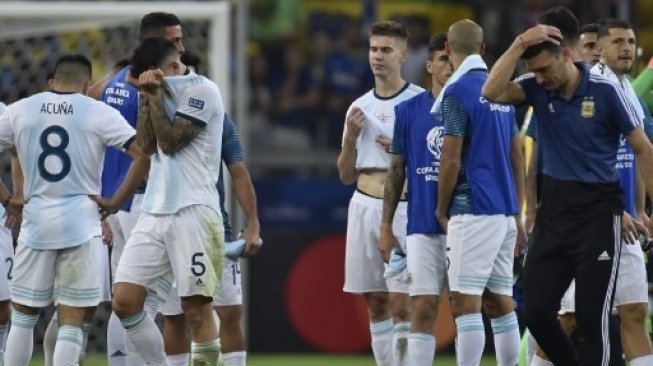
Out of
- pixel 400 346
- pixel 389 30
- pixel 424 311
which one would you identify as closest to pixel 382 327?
pixel 400 346

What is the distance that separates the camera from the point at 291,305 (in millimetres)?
16531

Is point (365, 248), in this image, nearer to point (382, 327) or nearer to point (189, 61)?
point (382, 327)

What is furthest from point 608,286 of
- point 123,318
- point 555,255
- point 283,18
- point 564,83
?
point 283,18

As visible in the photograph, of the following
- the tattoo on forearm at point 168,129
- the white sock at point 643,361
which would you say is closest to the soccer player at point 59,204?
the tattoo on forearm at point 168,129

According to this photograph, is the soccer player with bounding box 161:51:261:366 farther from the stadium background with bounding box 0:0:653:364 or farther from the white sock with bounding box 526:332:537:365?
the stadium background with bounding box 0:0:653:364

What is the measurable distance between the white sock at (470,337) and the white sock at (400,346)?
0.94 metres

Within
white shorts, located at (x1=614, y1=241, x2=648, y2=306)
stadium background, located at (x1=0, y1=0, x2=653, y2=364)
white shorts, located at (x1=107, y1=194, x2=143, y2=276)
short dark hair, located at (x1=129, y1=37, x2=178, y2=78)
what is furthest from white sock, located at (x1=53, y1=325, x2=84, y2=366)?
stadium background, located at (x1=0, y1=0, x2=653, y2=364)

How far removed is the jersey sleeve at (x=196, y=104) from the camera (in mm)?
10039

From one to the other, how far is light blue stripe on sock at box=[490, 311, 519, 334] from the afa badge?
1.92 meters

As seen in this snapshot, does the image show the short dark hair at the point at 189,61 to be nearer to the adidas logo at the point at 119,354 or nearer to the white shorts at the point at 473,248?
the adidas logo at the point at 119,354

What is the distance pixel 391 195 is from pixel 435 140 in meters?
0.45

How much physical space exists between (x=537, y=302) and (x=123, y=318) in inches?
96.9

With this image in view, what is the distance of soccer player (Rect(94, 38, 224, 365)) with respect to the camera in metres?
10.0

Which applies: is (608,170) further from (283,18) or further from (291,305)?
(283,18)
